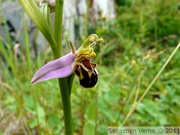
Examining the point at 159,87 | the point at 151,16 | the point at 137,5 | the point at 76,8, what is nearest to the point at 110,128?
the point at 159,87

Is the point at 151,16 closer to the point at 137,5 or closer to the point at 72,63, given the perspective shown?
the point at 137,5

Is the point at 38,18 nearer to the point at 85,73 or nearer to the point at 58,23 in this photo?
the point at 58,23

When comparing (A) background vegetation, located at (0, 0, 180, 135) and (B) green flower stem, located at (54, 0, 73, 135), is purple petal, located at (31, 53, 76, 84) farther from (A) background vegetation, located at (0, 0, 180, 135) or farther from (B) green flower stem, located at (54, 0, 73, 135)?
(A) background vegetation, located at (0, 0, 180, 135)

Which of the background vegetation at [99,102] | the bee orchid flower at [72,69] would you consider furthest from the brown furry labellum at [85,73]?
the background vegetation at [99,102]

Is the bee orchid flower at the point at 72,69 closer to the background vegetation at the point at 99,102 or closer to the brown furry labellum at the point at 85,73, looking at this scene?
the brown furry labellum at the point at 85,73

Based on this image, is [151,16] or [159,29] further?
[151,16]

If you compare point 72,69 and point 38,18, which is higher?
point 38,18

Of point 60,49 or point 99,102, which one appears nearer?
point 60,49

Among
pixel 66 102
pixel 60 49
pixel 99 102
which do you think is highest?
pixel 60 49

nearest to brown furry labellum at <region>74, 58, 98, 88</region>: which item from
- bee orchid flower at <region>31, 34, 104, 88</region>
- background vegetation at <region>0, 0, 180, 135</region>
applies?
bee orchid flower at <region>31, 34, 104, 88</region>

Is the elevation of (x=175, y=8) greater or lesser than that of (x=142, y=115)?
lesser

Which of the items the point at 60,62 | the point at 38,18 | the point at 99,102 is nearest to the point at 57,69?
the point at 60,62
